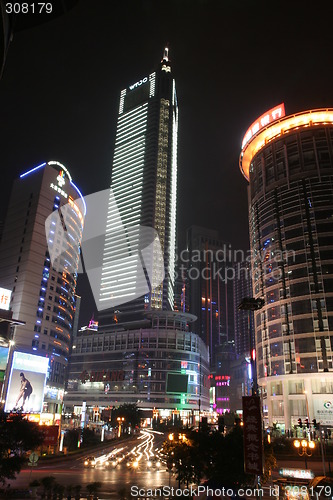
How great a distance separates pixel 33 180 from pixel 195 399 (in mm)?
112072

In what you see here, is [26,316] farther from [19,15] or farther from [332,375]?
[19,15]

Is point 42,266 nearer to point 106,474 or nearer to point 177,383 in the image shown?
point 177,383

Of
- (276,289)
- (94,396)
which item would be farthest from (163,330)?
(276,289)

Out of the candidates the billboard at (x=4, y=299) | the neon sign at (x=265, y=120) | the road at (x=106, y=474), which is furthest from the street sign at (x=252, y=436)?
the neon sign at (x=265, y=120)

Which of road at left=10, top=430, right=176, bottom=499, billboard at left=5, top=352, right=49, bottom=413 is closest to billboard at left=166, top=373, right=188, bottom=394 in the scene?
billboard at left=5, top=352, right=49, bottom=413

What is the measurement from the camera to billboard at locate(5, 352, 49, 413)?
90.2 metres

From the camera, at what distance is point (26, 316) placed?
126 meters

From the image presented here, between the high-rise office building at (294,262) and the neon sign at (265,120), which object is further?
the neon sign at (265,120)

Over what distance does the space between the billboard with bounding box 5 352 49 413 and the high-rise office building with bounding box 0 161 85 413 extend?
85.5 ft

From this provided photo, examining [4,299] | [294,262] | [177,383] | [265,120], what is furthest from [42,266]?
[265,120]

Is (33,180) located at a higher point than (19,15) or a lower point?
higher

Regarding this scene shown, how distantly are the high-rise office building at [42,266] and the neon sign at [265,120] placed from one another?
244ft

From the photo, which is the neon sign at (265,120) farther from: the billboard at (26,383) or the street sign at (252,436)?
the street sign at (252,436)

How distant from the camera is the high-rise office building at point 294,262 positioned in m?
88.1
